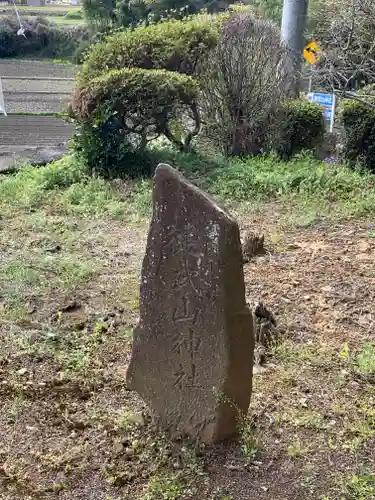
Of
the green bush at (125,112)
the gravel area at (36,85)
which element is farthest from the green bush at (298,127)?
the gravel area at (36,85)

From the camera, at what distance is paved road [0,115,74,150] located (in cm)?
1464

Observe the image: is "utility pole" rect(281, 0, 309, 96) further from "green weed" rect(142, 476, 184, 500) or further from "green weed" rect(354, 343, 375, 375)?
"green weed" rect(142, 476, 184, 500)

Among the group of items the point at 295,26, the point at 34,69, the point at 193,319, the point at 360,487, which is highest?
the point at 295,26

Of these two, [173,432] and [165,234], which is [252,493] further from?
[165,234]

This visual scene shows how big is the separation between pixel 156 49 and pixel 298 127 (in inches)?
90.8

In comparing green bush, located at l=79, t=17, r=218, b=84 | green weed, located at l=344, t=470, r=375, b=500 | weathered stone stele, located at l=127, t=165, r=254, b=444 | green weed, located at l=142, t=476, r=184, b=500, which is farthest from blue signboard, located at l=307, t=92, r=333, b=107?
green weed, located at l=142, t=476, r=184, b=500

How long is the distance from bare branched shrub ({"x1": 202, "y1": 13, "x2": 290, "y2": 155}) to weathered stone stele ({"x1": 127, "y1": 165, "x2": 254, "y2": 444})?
6.26m

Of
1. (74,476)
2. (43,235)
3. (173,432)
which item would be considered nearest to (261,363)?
(173,432)

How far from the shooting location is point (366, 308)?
4.28 meters

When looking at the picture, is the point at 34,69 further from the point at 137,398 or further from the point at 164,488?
the point at 164,488

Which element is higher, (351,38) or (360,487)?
(351,38)

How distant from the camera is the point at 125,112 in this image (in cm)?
788

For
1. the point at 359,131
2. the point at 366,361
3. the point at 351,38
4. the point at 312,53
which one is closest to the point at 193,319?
the point at 366,361

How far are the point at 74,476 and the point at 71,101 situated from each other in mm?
6467
